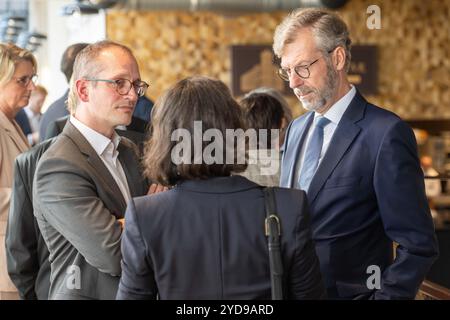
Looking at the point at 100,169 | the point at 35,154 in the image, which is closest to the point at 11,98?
the point at 35,154

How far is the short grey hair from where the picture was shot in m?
2.62

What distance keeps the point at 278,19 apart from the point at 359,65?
3.96 feet

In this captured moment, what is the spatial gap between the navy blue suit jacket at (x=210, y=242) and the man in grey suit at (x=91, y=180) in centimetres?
Answer: 34

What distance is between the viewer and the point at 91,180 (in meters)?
2.50

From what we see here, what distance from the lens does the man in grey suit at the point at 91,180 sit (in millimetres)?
2394

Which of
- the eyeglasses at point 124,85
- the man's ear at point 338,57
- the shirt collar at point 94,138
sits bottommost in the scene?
the shirt collar at point 94,138

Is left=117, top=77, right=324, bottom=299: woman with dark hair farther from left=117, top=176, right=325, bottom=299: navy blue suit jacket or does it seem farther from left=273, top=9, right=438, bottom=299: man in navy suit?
left=273, top=9, right=438, bottom=299: man in navy suit

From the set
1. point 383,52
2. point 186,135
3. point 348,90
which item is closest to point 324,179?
point 348,90

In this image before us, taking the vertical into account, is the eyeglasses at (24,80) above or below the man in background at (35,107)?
above

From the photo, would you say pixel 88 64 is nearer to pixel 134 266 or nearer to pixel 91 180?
pixel 91 180

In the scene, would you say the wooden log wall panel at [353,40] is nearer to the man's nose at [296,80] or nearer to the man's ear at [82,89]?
the man's ear at [82,89]

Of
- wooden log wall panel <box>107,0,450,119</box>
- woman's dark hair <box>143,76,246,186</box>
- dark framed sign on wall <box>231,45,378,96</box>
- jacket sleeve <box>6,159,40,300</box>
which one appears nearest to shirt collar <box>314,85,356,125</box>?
woman's dark hair <box>143,76,246,186</box>

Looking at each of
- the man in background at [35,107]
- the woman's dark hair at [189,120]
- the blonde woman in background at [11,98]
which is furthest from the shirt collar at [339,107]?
the man in background at [35,107]

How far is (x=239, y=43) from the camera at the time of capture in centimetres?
973
